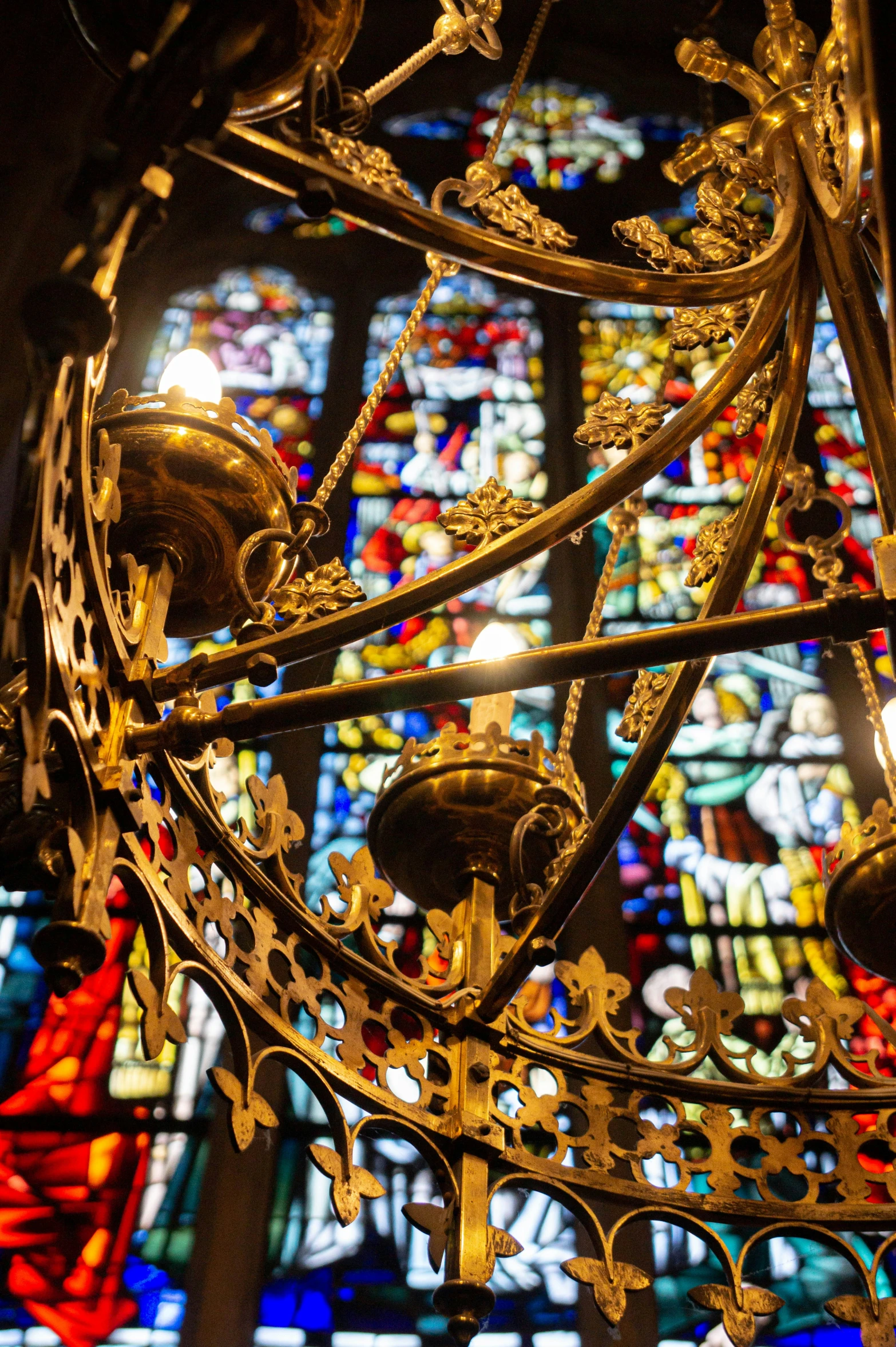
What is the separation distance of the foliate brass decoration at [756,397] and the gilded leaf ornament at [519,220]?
1.24 ft

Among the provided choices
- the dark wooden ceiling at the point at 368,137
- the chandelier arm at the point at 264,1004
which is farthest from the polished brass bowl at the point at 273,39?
the dark wooden ceiling at the point at 368,137

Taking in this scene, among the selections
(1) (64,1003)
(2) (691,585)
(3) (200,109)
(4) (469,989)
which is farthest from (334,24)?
(1) (64,1003)

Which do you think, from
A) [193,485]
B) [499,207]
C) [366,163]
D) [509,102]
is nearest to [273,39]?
[366,163]

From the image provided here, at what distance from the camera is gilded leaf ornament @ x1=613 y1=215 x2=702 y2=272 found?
1.87 m

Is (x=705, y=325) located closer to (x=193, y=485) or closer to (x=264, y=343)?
(x=193, y=485)

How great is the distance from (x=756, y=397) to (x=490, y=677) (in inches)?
31.7

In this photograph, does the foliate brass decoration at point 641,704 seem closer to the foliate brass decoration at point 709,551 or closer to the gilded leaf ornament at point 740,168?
the foliate brass decoration at point 709,551

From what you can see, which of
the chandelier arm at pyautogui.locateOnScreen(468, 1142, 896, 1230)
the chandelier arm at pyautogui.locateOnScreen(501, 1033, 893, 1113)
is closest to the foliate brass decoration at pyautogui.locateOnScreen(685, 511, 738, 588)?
the chandelier arm at pyautogui.locateOnScreen(501, 1033, 893, 1113)

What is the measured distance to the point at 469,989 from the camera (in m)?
1.66

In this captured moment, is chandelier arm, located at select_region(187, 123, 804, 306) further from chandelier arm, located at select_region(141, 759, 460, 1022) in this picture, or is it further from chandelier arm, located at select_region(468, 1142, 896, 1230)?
chandelier arm, located at select_region(468, 1142, 896, 1230)

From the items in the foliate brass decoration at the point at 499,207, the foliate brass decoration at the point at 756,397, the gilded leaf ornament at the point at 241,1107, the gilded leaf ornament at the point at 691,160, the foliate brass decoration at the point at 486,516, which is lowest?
the gilded leaf ornament at the point at 241,1107

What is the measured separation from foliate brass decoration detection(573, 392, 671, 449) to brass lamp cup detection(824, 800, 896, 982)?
0.52m

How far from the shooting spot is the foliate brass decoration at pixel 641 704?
72.1 inches

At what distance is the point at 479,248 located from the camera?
1.45m
